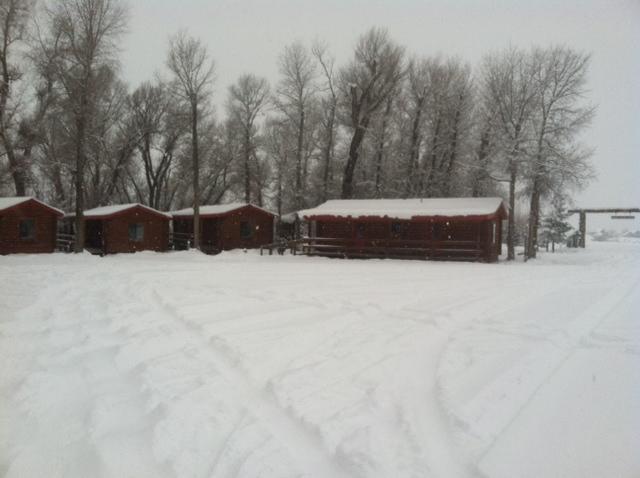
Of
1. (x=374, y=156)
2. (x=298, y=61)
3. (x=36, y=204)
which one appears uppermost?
(x=298, y=61)

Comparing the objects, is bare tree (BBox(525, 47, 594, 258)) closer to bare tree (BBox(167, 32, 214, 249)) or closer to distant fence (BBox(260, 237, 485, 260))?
distant fence (BBox(260, 237, 485, 260))

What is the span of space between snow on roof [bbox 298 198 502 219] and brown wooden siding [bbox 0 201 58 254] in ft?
44.9

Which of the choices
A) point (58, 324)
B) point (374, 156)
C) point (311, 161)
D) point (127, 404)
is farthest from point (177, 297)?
point (311, 161)

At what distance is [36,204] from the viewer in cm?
2148

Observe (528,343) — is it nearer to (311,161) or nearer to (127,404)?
(127,404)

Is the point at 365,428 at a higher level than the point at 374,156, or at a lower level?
lower

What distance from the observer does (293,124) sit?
33.7 metres

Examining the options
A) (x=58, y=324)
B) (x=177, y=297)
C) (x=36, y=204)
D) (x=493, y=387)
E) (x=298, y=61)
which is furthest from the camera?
(x=298, y=61)

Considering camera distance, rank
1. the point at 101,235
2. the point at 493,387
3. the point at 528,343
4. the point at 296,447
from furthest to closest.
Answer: the point at 101,235 < the point at 528,343 < the point at 493,387 < the point at 296,447

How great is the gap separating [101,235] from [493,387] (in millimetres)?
25606

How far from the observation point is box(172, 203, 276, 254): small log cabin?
2773cm

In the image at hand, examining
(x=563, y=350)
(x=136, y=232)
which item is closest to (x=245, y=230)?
(x=136, y=232)

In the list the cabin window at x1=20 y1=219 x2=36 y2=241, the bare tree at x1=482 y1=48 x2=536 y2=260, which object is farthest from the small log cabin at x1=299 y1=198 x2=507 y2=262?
the cabin window at x1=20 y1=219 x2=36 y2=241

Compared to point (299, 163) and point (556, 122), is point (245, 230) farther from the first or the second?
point (556, 122)
